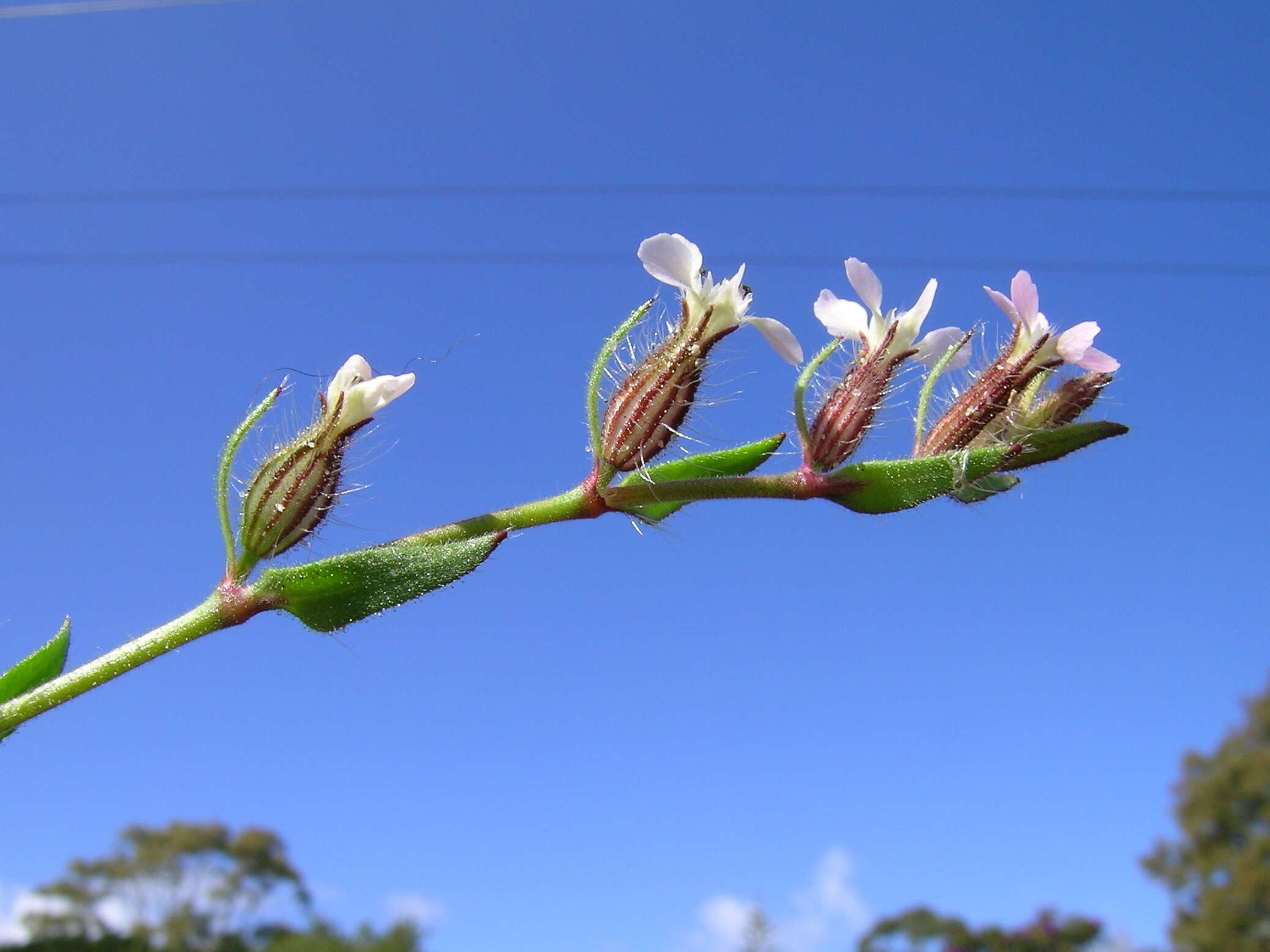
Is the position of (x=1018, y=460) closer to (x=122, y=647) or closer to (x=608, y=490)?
(x=608, y=490)

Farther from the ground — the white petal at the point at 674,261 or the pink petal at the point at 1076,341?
the white petal at the point at 674,261

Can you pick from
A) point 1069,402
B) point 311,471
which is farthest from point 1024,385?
point 311,471

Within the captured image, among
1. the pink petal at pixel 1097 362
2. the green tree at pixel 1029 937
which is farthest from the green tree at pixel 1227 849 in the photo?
the pink petal at pixel 1097 362

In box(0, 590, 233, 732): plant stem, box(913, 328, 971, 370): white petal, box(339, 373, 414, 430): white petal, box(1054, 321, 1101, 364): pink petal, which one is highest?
box(913, 328, 971, 370): white petal

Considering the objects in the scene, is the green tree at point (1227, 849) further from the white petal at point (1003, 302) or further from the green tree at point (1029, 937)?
the white petal at point (1003, 302)

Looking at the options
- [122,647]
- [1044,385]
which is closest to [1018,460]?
[1044,385]

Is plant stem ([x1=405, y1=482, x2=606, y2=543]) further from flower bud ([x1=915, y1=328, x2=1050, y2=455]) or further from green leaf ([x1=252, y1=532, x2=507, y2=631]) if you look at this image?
flower bud ([x1=915, y1=328, x2=1050, y2=455])

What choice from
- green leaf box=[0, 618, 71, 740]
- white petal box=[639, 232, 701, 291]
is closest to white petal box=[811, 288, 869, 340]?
white petal box=[639, 232, 701, 291]
